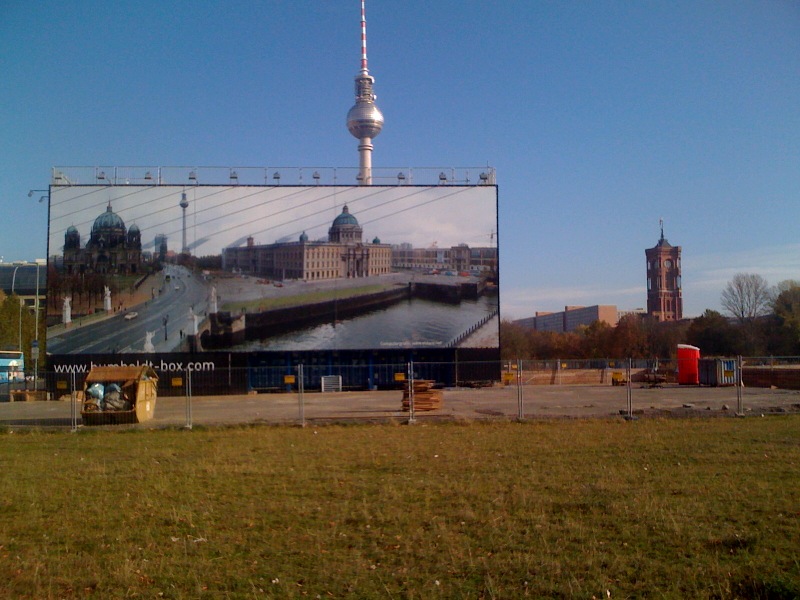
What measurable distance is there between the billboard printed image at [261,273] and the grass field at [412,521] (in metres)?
30.8

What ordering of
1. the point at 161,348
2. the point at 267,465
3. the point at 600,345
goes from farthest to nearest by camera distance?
Answer: 1. the point at 600,345
2. the point at 161,348
3. the point at 267,465

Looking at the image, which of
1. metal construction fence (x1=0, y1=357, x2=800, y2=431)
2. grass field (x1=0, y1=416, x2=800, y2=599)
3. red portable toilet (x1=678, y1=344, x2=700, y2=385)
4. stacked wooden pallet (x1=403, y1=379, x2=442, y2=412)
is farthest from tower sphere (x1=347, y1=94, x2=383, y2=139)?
grass field (x1=0, y1=416, x2=800, y2=599)

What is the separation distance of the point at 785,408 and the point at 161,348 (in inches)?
1380

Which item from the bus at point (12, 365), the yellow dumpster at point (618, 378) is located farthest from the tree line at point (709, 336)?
the bus at point (12, 365)

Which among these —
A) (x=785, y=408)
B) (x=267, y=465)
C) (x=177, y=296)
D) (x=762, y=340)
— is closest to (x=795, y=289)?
(x=762, y=340)

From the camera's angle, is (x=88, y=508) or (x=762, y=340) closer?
(x=88, y=508)

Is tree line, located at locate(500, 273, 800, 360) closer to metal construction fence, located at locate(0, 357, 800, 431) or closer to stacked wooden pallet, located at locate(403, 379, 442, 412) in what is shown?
metal construction fence, located at locate(0, 357, 800, 431)

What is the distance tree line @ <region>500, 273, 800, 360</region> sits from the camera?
2751 inches

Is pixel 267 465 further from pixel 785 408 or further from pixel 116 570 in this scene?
pixel 785 408

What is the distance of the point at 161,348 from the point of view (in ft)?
155

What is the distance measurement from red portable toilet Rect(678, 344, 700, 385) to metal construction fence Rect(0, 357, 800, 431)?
0.12 metres

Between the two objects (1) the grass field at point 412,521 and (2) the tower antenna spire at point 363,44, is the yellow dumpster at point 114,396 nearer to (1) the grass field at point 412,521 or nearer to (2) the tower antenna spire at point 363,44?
(1) the grass field at point 412,521

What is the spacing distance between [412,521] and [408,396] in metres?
17.6

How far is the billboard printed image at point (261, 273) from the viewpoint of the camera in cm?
4716
